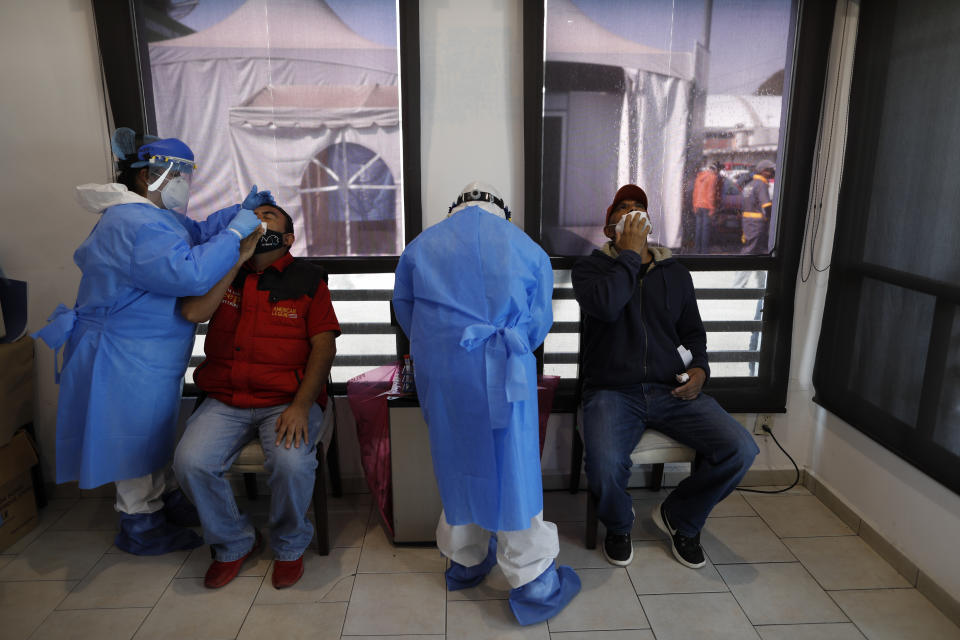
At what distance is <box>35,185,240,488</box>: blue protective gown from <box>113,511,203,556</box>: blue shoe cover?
0.24 metres

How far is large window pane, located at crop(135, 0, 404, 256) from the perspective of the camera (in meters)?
2.27

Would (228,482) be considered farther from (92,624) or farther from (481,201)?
(481,201)

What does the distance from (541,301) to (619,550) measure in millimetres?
964

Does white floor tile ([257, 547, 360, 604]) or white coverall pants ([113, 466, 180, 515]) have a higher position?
white coverall pants ([113, 466, 180, 515])

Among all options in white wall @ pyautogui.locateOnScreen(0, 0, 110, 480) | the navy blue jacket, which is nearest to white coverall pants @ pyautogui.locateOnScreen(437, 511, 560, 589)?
the navy blue jacket

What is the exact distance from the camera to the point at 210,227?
214cm

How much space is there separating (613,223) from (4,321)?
2.33 meters

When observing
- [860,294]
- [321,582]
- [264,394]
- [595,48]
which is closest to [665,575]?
[321,582]

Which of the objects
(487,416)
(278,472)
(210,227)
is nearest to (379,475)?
(278,472)

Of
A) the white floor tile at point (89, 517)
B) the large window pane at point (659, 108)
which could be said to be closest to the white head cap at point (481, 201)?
the large window pane at point (659, 108)

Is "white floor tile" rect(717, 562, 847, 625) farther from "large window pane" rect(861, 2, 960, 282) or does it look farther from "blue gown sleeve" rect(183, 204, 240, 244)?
"blue gown sleeve" rect(183, 204, 240, 244)

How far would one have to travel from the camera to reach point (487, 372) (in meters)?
1.70

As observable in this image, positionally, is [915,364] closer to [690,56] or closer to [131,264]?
[690,56]

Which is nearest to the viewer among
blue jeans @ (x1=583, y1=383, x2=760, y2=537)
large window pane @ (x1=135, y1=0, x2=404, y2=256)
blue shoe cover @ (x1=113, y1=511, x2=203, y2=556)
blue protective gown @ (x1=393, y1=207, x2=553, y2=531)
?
blue protective gown @ (x1=393, y1=207, x2=553, y2=531)
